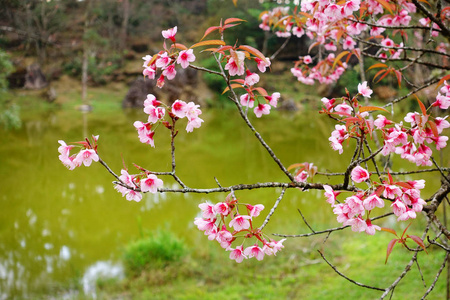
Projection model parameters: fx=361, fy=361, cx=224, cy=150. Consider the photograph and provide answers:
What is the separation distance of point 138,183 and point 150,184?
5cm

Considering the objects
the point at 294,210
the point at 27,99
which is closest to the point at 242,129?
the point at 294,210

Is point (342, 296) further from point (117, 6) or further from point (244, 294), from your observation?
point (117, 6)

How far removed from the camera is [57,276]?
9.20ft

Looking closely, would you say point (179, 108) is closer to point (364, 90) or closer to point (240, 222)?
point (240, 222)

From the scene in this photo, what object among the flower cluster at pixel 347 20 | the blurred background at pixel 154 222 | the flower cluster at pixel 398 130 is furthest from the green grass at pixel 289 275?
the flower cluster at pixel 398 130

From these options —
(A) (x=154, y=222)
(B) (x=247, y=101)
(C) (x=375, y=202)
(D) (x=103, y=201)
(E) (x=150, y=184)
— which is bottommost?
(C) (x=375, y=202)

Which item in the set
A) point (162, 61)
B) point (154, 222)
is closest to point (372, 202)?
point (162, 61)

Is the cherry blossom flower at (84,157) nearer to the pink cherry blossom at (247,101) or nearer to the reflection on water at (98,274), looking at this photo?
the pink cherry blossom at (247,101)

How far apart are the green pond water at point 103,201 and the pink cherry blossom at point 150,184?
7.00 feet

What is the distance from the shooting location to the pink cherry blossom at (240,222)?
0.77 metres

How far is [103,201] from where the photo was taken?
4.48 metres

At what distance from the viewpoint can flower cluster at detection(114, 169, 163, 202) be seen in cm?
82

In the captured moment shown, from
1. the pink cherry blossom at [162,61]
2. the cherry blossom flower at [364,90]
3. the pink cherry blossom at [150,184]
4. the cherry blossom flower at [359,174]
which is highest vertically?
the pink cherry blossom at [162,61]

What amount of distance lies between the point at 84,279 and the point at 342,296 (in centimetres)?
187
